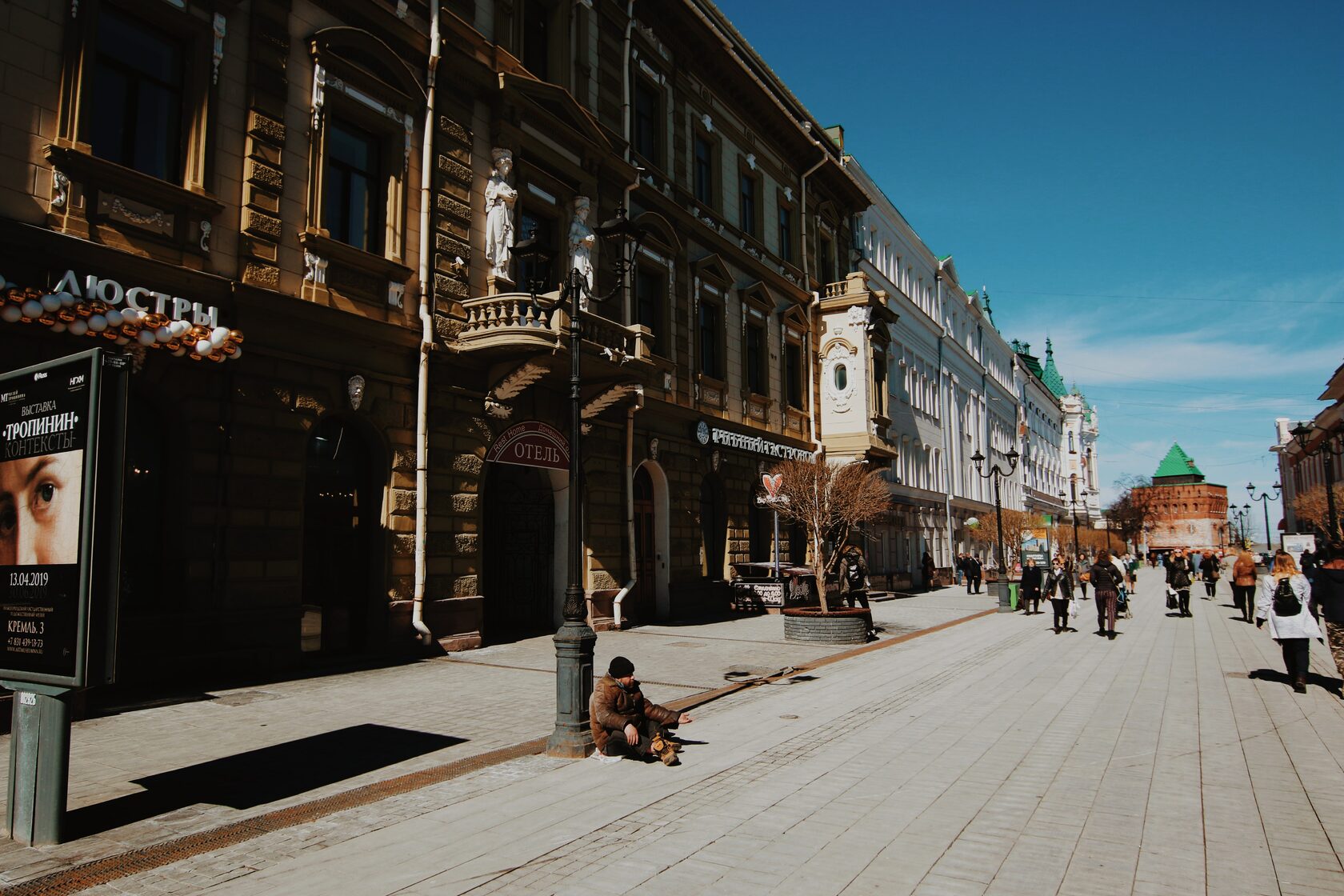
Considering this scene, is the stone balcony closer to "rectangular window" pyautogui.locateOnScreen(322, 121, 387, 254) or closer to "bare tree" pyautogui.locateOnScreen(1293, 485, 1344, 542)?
"rectangular window" pyautogui.locateOnScreen(322, 121, 387, 254)

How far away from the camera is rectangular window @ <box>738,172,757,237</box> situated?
27484 mm

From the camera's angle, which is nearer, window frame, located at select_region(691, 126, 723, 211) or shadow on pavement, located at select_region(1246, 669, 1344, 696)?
shadow on pavement, located at select_region(1246, 669, 1344, 696)

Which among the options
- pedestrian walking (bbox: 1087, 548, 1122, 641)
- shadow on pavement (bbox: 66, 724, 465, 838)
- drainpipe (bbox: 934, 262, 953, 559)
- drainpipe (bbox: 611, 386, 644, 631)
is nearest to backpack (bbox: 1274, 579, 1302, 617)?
pedestrian walking (bbox: 1087, 548, 1122, 641)

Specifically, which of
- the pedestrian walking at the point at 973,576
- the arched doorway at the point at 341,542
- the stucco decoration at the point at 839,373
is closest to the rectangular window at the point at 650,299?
the arched doorway at the point at 341,542

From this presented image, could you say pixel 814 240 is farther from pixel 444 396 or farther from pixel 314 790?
pixel 314 790

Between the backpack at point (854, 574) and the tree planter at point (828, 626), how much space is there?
9.76 ft

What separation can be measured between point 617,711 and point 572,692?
53 centimetres

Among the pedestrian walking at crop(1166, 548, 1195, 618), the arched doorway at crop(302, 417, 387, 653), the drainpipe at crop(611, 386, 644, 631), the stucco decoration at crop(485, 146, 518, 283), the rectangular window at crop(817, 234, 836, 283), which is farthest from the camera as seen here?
the rectangular window at crop(817, 234, 836, 283)

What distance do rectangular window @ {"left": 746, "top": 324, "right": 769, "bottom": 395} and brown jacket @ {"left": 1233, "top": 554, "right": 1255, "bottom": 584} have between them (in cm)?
1379

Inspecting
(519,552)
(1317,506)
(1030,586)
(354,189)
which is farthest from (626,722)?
(1317,506)

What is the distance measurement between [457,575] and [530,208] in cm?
780

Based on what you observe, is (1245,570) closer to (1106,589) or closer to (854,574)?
(1106,589)

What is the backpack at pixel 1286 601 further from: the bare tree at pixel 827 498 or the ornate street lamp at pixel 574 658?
the ornate street lamp at pixel 574 658

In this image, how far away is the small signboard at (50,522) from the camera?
5.50 metres
